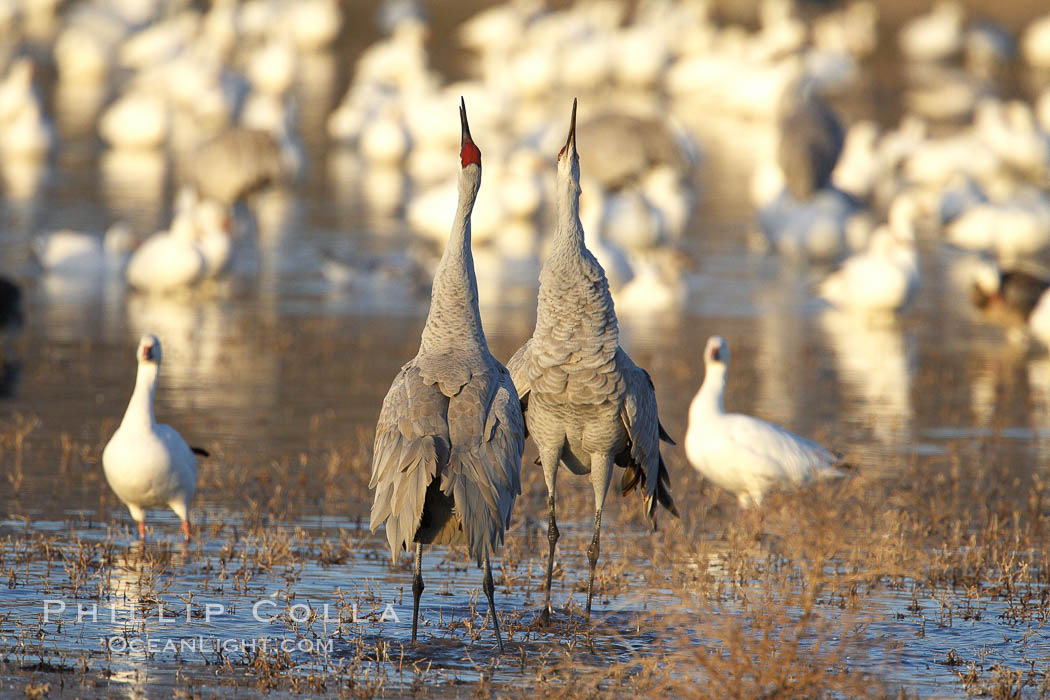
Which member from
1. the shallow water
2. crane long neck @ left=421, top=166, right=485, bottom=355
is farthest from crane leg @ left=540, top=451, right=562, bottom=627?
crane long neck @ left=421, top=166, right=485, bottom=355

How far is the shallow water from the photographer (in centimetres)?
703

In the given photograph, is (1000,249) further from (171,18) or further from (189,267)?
(171,18)

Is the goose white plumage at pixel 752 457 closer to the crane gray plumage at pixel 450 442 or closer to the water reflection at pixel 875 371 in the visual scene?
the water reflection at pixel 875 371

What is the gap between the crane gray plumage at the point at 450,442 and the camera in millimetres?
7035

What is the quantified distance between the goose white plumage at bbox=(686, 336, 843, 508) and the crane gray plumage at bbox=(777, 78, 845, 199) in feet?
42.6

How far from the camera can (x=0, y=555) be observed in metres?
7.91

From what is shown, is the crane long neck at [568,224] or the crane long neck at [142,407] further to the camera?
the crane long neck at [142,407]

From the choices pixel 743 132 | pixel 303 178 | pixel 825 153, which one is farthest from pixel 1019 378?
pixel 743 132

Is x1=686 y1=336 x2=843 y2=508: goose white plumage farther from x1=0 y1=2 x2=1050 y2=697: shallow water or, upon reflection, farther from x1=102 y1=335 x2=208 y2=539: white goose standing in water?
x1=102 y1=335 x2=208 y2=539: white goose standing in water

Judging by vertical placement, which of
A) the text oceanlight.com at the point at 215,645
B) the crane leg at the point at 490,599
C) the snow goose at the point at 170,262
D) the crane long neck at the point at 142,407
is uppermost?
the snow goose at the point at 170,262

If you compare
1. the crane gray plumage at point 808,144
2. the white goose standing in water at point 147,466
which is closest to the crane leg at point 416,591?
the white goose standing in water at point 147,466

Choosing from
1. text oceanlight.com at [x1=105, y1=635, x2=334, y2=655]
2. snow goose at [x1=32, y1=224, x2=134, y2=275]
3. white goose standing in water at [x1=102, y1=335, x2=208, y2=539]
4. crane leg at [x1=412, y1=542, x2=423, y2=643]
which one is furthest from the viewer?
snow goose at [x1=32, y1=224, x2=134, y2=275]

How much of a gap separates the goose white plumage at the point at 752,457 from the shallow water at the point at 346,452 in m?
0.36

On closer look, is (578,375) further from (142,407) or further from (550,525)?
(142,407)
